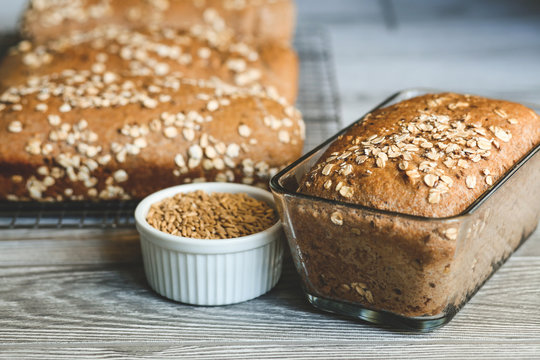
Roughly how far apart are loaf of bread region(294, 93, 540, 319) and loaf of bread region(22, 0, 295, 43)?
1.15m

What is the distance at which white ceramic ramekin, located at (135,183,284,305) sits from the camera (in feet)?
3.42

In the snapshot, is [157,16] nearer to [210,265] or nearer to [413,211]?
[210,265]

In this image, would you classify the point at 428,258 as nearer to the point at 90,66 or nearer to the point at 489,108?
the point at 489,108

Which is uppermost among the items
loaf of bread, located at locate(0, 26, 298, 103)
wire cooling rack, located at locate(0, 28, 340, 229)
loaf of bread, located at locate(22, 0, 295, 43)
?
loaf of bread, located at locate(22, 0, 295, 43)

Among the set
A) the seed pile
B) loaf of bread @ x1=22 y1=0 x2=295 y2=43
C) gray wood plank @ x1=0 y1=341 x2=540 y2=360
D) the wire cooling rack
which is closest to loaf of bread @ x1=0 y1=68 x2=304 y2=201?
the wire cooling rack

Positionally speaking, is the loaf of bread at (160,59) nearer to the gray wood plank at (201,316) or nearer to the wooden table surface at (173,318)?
the wooden table surface at (173,318)

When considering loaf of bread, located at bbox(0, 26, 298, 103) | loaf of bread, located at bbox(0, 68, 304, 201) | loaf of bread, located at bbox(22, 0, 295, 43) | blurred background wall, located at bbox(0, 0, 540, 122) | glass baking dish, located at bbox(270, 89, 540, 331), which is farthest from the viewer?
blurred background wall, located at bbox(0, 0, 540, 122)

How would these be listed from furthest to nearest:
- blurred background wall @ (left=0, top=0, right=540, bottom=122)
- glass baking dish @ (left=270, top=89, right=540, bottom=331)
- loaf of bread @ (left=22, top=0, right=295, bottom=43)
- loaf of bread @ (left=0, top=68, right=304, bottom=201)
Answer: blurred background wall @ (left=0, top=0, right=540, bottom=122)
loaf of bread @ (left=22, top=0, right=295, bottom=43)
loaf of bread @ (left=0, top=68, right=304, bottom=201)
glass baking dish @ (left=270, top=89, right=540, bottom=331)

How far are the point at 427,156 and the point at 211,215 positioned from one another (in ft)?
1.23

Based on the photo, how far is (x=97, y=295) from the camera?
3.67ft

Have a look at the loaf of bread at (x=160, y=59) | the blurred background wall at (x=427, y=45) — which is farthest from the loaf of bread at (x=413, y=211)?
the blurred background wall at (x=427, y=45)

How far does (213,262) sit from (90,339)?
22 cm

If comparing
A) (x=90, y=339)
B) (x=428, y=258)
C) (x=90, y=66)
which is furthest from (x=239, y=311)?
(x=90, y=66)

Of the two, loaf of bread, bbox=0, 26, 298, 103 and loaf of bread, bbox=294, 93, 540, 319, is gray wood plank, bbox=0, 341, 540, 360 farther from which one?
loaf of bread, bbox=0, 26, 298, 103
